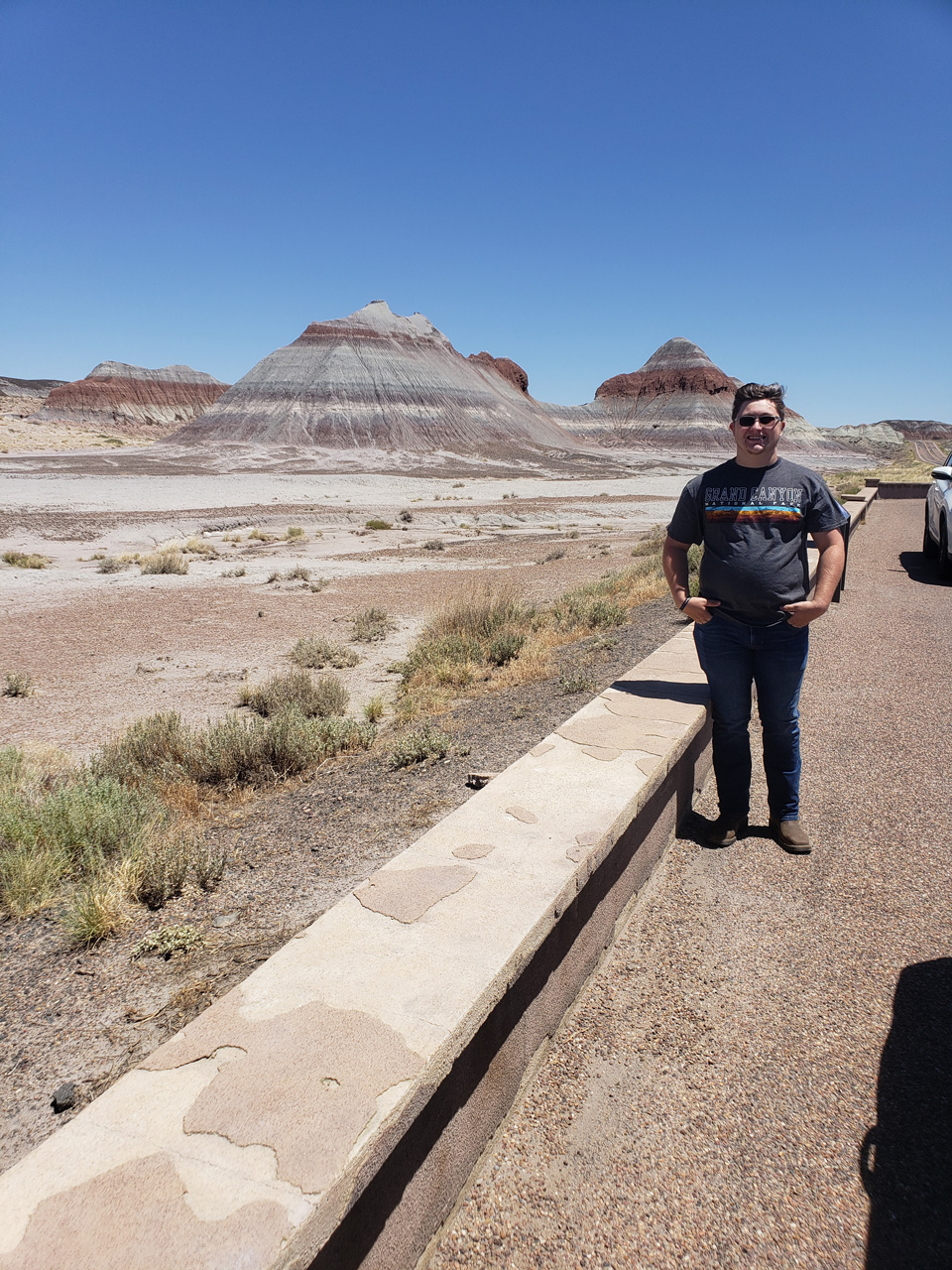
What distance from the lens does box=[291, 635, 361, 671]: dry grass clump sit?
8867 mm

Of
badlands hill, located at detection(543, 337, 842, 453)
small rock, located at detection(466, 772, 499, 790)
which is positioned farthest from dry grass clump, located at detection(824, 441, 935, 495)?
badlands hill, located at detection(543, 337, 842, 453)

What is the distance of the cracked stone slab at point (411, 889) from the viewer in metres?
2.25

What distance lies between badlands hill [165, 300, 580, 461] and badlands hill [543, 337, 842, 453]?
98.5ft

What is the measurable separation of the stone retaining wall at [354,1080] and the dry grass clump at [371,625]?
748 centimetres

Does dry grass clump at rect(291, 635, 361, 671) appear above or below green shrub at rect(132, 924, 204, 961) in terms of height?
below

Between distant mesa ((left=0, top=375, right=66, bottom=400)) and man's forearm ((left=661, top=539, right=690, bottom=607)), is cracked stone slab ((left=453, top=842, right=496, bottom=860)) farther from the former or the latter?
distant mesa ((left=0, top=375, right=66, bottom=400))

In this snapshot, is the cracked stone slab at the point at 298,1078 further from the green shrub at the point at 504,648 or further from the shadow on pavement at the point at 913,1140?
the green shrub at the point at 504,648

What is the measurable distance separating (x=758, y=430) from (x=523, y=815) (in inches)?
70.6

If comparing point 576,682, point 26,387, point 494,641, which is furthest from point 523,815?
point 26,387

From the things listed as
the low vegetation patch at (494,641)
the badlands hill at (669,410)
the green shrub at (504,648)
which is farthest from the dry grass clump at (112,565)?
the badlands hill at (669,410)

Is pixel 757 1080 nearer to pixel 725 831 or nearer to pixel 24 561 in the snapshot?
pixel 725 831

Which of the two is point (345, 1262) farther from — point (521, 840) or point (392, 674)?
point (392, 674)

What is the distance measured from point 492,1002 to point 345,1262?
605mm

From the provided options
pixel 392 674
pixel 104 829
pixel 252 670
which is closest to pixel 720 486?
pixel 104 829
